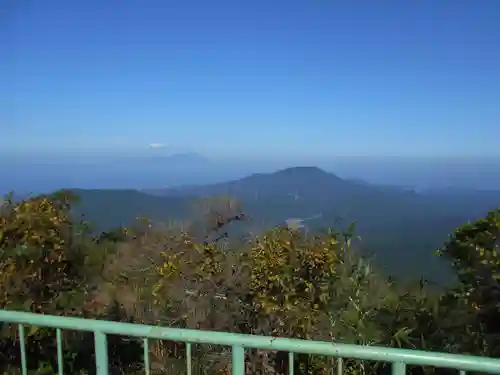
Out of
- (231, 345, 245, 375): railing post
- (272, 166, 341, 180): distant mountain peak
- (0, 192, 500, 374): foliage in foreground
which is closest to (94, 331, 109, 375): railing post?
(231, 345, 245, 375): railing post

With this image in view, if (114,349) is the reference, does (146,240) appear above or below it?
above

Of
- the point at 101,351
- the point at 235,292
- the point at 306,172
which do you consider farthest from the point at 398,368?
the point at 306,172

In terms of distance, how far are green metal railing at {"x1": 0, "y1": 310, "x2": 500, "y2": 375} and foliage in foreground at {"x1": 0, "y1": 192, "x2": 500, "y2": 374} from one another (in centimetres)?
165

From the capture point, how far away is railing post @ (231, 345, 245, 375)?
192 cm

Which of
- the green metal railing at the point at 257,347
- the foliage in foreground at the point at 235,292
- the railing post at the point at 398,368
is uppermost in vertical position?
Result: the green metal railing at the point at 257,347

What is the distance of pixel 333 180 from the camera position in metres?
16.8

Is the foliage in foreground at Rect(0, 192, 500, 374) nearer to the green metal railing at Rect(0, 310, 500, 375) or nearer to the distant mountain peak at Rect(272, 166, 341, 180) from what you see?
the green metal railing at Rect(0, 310, 500, 375)

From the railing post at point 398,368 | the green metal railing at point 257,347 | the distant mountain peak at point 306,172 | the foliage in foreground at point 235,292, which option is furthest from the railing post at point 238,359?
the distant mountain peak at point 306,172

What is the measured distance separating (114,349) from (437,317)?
2.59 meters

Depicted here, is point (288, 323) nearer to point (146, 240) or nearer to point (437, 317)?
point (437, 317)

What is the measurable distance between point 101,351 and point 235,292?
2212mm

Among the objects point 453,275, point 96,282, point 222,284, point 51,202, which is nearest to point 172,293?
point 222,284

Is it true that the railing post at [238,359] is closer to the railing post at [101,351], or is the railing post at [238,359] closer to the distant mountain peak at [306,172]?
the railing post at [101,351]

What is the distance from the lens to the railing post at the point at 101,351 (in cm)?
209
